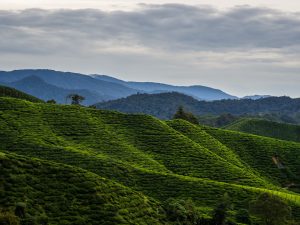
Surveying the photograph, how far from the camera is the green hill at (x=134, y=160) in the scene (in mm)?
54344

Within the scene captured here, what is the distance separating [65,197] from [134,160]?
40794 mm

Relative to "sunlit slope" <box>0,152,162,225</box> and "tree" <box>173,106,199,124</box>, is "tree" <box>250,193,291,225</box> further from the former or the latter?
"tree" <box>173,106,199,124</box>

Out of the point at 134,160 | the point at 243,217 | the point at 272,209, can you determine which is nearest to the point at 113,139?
the point at 134,160

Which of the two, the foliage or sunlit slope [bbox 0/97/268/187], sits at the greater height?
sunlit slope [bbox 0/97/268/187]

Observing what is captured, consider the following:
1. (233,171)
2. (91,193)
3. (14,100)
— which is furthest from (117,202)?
(14,100)

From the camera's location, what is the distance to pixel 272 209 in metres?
63.6

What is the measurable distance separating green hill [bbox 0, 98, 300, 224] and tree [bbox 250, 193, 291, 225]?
8.35 meters

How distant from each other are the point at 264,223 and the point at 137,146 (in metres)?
41.3

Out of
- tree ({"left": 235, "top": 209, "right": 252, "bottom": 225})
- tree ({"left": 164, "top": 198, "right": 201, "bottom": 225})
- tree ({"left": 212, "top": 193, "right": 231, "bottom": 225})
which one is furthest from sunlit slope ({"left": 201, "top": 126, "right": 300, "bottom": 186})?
tree ({"left": 164, "top": 198, "right": 201, "bottom": 225})

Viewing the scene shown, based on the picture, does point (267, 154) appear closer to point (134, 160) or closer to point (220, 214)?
point (134, 160)

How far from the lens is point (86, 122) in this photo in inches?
4331

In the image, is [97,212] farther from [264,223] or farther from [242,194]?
[242,194]

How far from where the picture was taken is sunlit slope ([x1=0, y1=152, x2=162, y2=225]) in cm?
4734

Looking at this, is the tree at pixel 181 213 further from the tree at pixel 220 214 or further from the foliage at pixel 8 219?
the foliage at pixel 8 219
